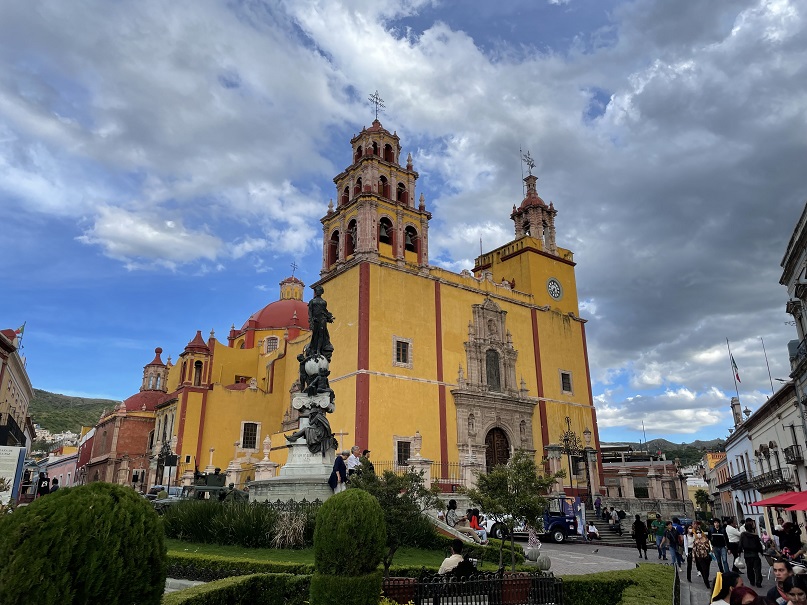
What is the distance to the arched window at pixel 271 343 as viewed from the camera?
40469 millimetres

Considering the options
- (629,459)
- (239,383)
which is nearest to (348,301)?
(239,383)

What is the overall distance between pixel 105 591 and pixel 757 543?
42.5 feet

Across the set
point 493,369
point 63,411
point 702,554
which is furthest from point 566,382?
point 63,411

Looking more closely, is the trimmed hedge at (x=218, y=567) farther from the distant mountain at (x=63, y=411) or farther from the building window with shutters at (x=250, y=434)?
the distant mountain at (x=63, y=411)

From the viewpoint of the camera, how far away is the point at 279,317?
42812 millimetres

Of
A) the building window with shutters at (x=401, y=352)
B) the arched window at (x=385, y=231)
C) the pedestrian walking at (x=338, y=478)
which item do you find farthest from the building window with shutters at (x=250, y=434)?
the pedestrian walking at (x=338, y=478)

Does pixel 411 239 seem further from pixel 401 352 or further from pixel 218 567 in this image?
pixel 218 567

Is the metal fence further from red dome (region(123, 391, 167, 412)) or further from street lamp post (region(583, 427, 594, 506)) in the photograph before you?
red dome (region(123, 391, 167, 412))

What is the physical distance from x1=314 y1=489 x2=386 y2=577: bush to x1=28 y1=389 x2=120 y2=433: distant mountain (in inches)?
3235

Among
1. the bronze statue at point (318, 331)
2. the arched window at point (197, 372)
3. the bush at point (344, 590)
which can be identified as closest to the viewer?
the bush at point (344, 590)

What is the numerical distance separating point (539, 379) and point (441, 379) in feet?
23.2

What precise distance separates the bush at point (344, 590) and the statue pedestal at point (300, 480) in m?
7.12

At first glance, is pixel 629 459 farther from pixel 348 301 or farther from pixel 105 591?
pixel 105 591

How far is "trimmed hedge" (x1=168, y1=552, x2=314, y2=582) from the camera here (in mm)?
8781
